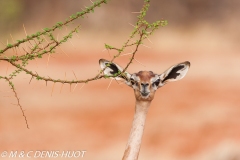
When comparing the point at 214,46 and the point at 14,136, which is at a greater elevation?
the point at 214,46

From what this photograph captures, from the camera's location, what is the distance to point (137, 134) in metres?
7.21

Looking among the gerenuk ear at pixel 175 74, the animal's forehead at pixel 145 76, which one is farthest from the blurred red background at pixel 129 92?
the animal's forehead at pixel 145 76

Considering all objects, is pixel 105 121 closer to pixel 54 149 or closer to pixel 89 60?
pixel 54 149

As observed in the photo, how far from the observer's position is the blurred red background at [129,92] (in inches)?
505

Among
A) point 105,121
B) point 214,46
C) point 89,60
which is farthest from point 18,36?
point 214,46

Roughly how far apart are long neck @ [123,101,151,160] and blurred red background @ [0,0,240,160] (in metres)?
4.03

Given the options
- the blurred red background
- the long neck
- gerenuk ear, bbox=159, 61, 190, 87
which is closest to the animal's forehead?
gerenuk ear, bbox=159, 61, 190, 87

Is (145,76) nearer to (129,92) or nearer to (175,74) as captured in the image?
(175,74)

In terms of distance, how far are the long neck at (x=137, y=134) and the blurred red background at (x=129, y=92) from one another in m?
4.03

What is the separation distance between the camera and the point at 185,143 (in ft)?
42.9

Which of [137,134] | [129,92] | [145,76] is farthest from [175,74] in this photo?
[129,92]

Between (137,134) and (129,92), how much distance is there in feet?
32.3

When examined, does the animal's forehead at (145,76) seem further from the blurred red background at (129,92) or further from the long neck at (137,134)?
the blurred red background at (129,92)

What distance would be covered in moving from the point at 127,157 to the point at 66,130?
6838mm
